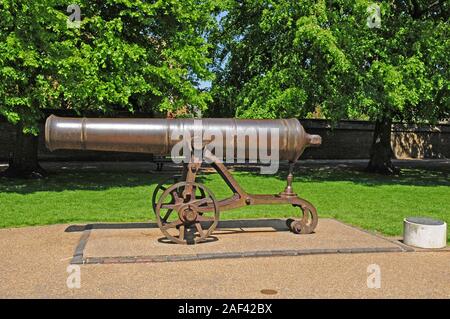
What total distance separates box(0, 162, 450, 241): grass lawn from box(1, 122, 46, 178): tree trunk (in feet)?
2.10

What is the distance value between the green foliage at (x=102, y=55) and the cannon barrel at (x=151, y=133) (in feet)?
16.7

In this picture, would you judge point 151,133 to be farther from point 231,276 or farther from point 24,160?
point 24,160

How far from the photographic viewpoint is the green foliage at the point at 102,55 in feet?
38.9

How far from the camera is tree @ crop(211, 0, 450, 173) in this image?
48.6 feet

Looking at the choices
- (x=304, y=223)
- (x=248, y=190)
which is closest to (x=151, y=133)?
(x=304, y=223)

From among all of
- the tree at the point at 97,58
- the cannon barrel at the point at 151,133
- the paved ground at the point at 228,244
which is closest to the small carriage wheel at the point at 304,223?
the paved ground at the point at 228,244

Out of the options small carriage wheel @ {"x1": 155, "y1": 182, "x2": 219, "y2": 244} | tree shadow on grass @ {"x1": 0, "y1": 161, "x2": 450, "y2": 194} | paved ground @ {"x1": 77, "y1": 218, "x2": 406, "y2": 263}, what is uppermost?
small carriage wheel @ {"x1": 155, "y1": 182, "x2": 219, "y2": 244}

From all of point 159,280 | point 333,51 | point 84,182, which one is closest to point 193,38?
point 333,51

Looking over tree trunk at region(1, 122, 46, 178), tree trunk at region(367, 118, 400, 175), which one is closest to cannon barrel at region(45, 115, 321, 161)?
tree trunk at region(1, 122, 46, 178)

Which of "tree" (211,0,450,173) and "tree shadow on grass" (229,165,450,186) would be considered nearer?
"tree" (211,0,450,173)

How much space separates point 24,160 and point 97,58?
17.4 feet

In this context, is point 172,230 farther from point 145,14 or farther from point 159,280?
point 145,14

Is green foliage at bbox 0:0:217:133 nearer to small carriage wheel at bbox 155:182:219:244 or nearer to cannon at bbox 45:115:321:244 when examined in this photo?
cannon at bbox 45:115:321:244

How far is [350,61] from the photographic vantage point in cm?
1523
